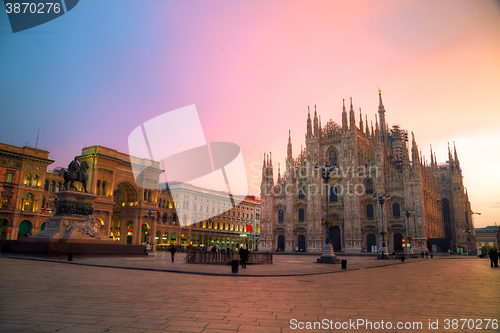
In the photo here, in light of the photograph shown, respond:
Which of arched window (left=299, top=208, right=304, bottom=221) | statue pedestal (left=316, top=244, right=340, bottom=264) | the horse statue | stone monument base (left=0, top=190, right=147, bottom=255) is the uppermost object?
the horse statue

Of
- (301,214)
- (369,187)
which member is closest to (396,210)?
(369,187)

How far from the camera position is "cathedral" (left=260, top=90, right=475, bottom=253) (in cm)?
5097

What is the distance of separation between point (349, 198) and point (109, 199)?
132ft

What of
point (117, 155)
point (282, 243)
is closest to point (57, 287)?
Answer: point (117, 155)

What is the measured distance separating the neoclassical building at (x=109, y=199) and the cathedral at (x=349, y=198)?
21.8 meters

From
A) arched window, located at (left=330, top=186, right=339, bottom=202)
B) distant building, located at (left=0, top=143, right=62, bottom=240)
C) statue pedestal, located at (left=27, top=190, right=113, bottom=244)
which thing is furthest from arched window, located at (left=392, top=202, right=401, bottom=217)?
distant building, located at (left=0, top=143, right=62, bottom=240)

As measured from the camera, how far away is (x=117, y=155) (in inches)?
2199

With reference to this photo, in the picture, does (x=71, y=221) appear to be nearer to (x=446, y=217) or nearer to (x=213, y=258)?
(x=213, y=258)

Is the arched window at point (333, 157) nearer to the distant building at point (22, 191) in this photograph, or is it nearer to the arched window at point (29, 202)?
the distant building at point (22, 191)

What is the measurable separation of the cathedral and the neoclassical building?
21.8m

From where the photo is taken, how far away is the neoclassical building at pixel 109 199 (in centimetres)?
4969

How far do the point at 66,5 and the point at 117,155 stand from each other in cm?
5098

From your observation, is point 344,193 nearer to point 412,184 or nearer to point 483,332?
point 412,184

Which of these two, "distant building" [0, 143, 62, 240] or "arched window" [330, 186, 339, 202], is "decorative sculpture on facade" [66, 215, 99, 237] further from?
"arched window" [330, 186, 339, 202]
